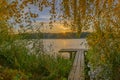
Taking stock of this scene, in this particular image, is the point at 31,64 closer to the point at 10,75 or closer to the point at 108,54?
the point at 10,75

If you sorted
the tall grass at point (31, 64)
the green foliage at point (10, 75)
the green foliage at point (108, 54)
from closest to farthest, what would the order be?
the green foliage at point (108, 54), the green foliage at point (10, 75), the tall grass at point (31, 64)

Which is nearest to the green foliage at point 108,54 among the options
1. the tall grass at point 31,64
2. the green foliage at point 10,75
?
the tall grass at point 31,64

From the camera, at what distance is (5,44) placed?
36.4ft

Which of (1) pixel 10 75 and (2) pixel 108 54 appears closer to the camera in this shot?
(2) pixel 108 54

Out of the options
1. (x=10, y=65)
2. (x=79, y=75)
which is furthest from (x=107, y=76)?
(x=10, y=65)

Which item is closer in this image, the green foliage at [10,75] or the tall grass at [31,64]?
the green foliage at [10,75]

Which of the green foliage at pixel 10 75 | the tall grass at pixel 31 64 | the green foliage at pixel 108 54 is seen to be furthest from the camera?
the tall grass at pixel 31 64

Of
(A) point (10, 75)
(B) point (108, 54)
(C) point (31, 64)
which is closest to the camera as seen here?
(B) point (108, 54)

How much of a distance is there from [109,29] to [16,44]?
422cm

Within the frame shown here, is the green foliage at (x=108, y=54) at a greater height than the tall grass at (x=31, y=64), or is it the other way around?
the green foliage at (x=108, y=54)

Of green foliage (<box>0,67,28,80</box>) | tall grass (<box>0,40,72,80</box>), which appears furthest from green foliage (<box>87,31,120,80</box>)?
green foliage (<box>0,67,28,80</box>)

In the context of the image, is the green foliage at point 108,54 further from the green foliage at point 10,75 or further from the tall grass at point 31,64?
the green foliage at point 10,75

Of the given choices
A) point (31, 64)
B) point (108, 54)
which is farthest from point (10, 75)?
point (108, 54)

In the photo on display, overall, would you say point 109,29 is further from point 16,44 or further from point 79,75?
point 16,44
